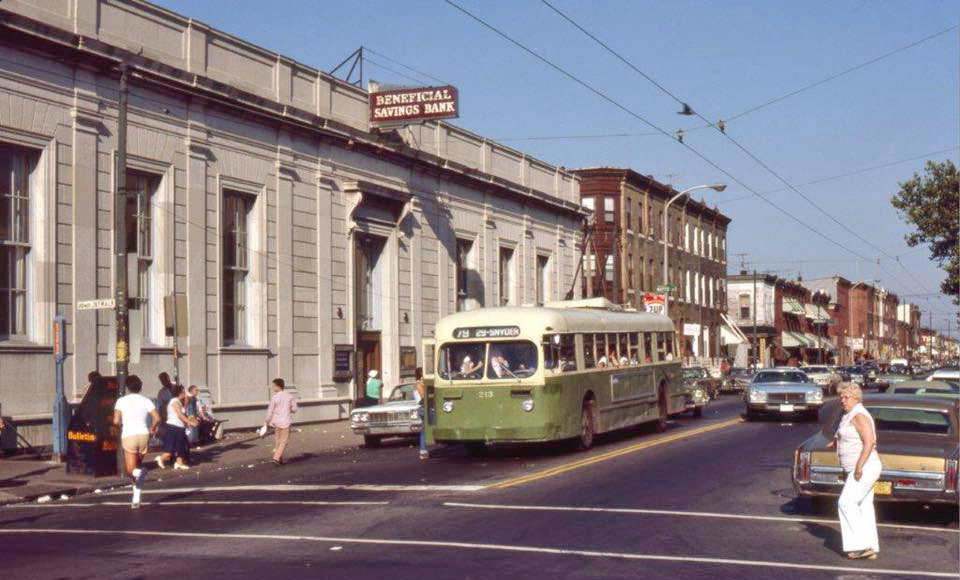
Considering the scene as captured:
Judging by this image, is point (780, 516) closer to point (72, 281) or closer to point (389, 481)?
point (389, 481)

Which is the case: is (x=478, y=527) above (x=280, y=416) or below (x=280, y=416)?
below

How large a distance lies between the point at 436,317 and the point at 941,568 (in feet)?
106

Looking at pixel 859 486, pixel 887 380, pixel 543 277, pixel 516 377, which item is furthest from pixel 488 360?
pixel 543 277

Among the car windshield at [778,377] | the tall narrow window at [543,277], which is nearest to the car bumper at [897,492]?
the car windshield at [778,377]

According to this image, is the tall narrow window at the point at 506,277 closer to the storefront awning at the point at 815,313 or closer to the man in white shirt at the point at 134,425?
the man in white shirt at the point at 134,425

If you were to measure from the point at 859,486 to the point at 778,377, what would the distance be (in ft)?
82.3

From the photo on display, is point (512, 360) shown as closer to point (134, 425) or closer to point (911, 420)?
point (134, 425)

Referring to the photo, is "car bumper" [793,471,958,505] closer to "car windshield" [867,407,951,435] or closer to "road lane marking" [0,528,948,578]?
"car windshield" [867,407,951,435]

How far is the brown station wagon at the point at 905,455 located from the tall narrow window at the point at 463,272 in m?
30.2

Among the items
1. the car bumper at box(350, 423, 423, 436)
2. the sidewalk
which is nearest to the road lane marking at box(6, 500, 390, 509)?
the sidewalk

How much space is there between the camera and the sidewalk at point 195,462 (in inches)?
748

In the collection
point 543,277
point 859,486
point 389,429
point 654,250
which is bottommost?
point 389,429

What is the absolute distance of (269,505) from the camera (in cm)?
1561

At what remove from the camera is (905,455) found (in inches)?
513
